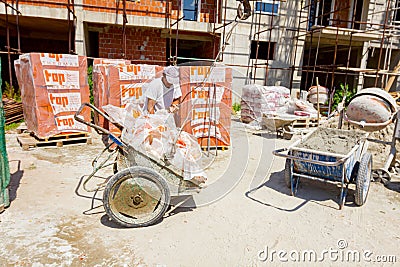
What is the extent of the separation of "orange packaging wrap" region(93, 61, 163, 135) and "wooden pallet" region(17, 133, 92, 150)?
645mm

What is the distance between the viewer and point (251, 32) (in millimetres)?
12609

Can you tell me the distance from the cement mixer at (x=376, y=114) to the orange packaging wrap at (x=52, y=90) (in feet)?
18.5

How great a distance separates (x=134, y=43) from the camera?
451 inches

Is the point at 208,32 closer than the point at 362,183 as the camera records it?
No

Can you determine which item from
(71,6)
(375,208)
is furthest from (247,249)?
(71,6)

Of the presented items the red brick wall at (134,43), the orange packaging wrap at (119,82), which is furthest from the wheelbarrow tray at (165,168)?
the red brick wall at (134,43)

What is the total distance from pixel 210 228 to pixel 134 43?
31.3ft

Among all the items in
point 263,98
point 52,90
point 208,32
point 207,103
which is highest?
point 208,32

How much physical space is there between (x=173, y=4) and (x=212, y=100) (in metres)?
7.21

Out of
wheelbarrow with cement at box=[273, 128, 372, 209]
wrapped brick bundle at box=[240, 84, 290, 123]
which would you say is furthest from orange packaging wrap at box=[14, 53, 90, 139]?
wrapped brick bundle at box=[240, 84, 290, 123]

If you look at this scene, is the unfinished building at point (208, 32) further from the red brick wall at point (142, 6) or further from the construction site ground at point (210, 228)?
the construction site ground at point (210, 228)

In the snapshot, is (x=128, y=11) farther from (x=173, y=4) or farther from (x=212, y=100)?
(x=212, y=100)

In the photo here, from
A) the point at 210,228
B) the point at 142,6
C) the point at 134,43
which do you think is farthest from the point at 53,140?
the point at 142,6

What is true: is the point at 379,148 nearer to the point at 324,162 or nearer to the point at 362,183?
the point at 362,183
